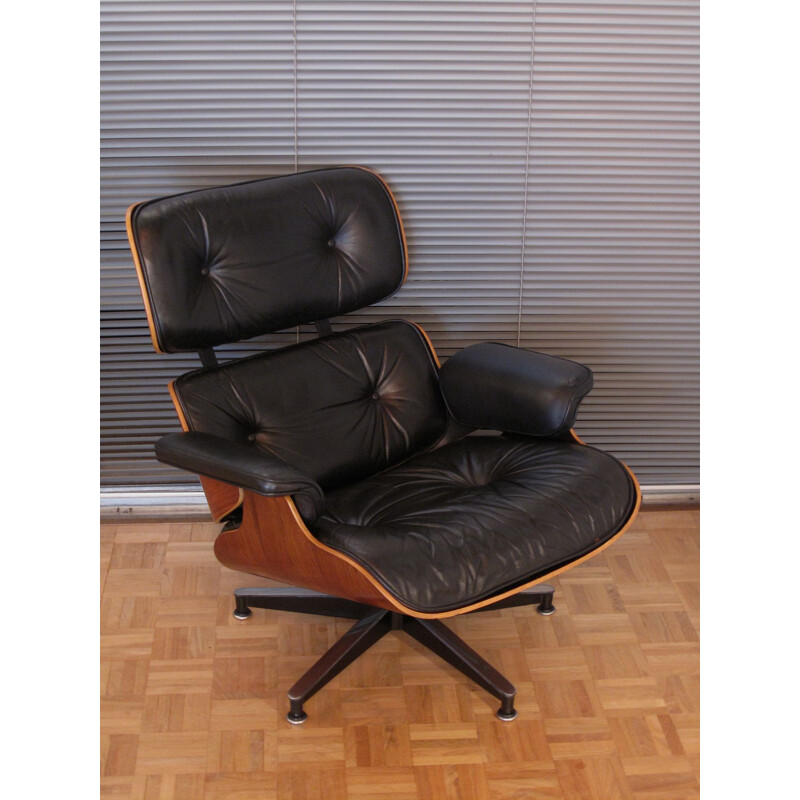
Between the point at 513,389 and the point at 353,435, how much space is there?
35 centimetres

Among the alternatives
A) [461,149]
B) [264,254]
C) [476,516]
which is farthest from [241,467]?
[461,149]

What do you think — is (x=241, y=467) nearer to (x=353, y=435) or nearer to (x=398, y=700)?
(x=353, y=435)

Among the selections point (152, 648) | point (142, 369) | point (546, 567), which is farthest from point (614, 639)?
point (142, 369)

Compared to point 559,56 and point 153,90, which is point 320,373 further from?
point 559,56

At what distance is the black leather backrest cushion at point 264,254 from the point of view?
188 centimetres

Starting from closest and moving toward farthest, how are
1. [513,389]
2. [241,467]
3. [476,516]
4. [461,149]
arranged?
[241,467]
[476,516]
[513,389]
[461,149]

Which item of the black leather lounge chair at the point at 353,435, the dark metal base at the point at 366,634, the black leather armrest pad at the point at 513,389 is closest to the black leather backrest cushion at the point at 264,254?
the black leather lounge chair at the point at 353,435

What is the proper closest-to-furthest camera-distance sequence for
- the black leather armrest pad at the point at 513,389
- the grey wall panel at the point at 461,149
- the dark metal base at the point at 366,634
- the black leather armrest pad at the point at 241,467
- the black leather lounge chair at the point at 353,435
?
the black leather armrest pad at the point at 241,467
the black leather lounge chair at the point at 353,435
the dark metal base at the point at 366,634
the black leather armrest pad at the point at 513,389
the grey wall panel at the point at 461,149

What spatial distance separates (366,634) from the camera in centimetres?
197

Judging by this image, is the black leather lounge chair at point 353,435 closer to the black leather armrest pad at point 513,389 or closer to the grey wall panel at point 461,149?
the black leather armrest pad at point 513,389

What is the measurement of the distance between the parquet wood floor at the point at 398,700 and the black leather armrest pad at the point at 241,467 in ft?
1.45

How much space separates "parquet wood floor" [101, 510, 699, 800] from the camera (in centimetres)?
174
